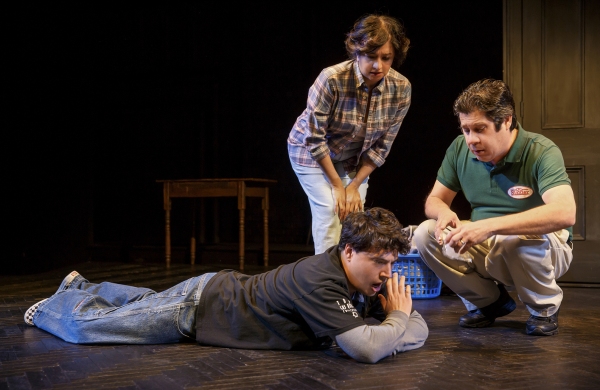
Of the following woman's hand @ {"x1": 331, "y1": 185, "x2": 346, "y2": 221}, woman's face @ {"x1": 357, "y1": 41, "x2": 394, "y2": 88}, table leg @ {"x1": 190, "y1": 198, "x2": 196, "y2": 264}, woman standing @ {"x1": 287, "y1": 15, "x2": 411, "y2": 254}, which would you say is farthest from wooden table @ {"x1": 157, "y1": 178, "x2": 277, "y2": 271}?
woman's face @ {"x1": 357, "y1": 41, "x2": 394, "y2": 88}

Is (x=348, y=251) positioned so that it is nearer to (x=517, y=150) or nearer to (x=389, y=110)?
(x=517, y=150)

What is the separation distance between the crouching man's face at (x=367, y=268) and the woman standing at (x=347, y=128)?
1117 millimetres

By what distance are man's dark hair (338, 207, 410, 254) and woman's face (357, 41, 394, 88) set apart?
107 centimetres

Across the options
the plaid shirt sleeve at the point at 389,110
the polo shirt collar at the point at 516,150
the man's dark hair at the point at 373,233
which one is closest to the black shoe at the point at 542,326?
the polo shirt collar at the point at 516,150

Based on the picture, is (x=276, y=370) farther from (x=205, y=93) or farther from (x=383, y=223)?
(x=205, y=93)

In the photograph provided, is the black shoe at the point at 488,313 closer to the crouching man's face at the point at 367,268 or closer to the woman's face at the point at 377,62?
the crouching man's face at the point at 367,268

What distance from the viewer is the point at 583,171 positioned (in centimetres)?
507

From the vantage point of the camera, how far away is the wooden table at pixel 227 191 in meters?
6.43

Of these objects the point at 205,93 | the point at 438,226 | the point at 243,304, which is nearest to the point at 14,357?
the point at 243,304

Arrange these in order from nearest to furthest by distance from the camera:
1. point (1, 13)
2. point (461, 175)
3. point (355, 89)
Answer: point (461, 175)
point (355, 89)
point (1, 13)

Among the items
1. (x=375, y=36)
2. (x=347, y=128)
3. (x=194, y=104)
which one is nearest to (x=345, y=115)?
(x=347, y=128)

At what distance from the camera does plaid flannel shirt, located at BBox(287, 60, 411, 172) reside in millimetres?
3586

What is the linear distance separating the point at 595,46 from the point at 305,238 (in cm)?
354

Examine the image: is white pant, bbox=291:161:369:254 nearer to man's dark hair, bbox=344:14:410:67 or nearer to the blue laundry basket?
man's dark hair, bbox=344:14:410:67
